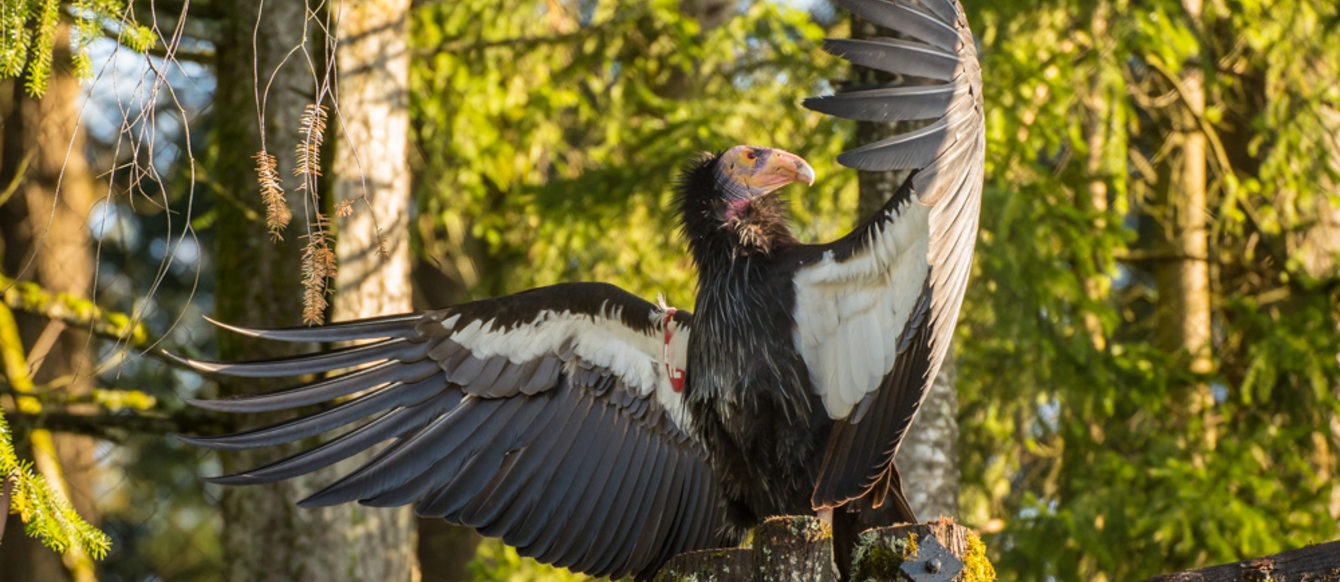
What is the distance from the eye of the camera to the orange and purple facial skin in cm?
410

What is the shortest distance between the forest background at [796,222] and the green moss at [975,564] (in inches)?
69.8

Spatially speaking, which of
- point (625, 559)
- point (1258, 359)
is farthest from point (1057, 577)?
point (625, 559)

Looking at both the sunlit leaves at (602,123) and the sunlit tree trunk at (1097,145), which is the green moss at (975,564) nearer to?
the sunlit tree trunk at (1097,145)

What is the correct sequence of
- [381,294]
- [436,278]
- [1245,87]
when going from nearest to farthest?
[381,294] < [1245,87] < [436,278]

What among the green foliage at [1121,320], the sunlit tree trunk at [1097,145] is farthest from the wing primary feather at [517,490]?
the sunlit tree trunk at [1097,145]

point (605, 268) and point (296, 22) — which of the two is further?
point (605, 268)

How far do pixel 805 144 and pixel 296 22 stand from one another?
2.73 meters

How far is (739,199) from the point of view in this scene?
4.08 metres

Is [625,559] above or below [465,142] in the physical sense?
below

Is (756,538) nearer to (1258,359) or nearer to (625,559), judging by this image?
(625,559)

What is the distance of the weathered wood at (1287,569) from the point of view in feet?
8.36

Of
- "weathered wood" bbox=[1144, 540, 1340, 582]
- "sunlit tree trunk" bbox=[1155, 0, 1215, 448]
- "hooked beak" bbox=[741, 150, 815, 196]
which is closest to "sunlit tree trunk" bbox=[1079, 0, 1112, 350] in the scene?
"sunlit tree trunk" bbox=[1155, 0, 1215, 448]

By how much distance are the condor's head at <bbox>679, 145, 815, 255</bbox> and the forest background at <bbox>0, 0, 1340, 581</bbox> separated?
648 millimetres

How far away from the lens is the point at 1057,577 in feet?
21.4
